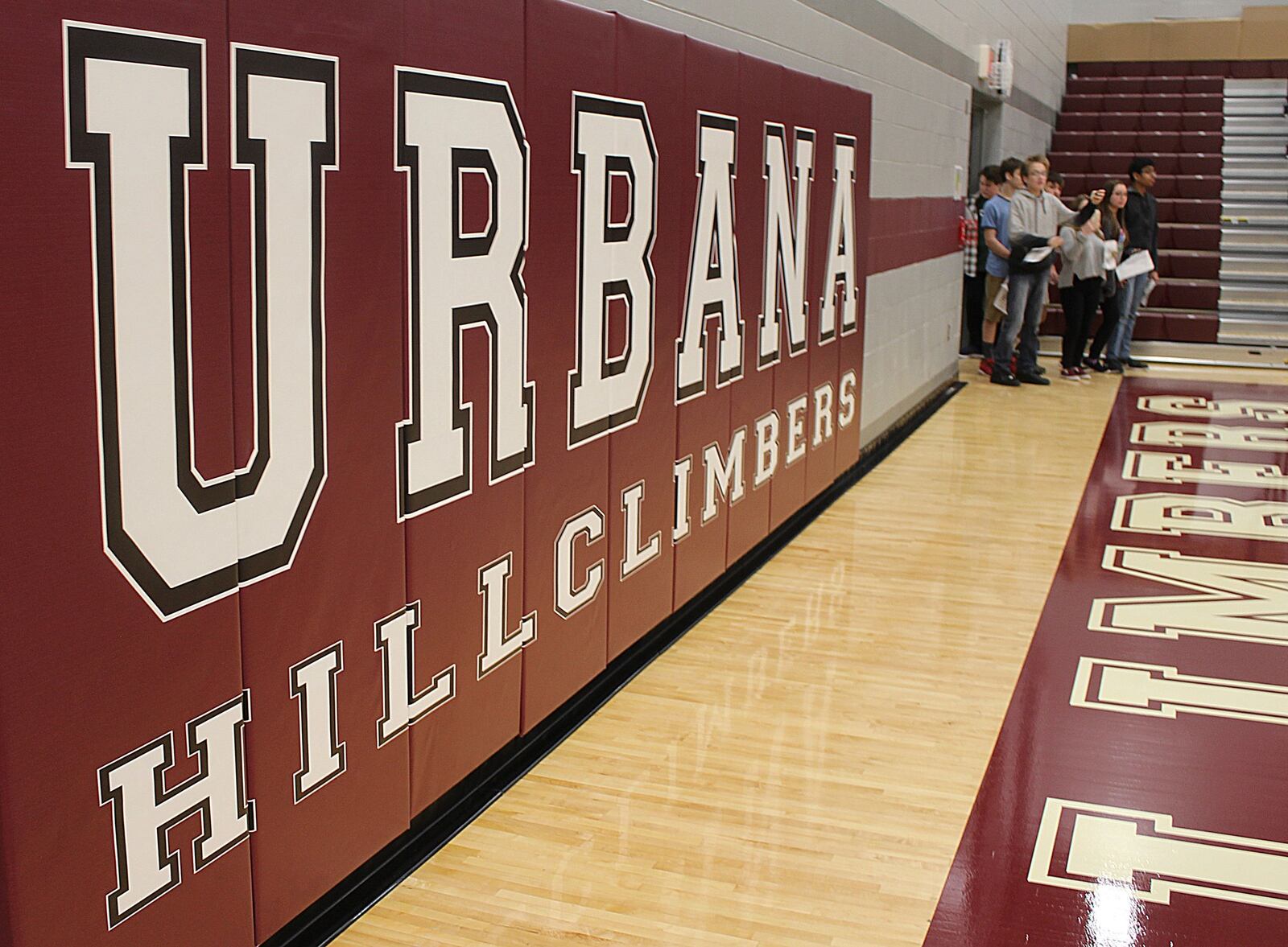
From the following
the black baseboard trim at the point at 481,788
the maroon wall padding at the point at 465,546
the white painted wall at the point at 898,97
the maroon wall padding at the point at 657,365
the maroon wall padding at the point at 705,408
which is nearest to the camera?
the black baseboard trim at the point at 481,788

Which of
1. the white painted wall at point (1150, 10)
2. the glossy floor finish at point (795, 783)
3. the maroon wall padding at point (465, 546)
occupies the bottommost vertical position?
the glossy floor finish at point (795, 783)

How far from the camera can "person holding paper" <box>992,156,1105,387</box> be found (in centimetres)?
855

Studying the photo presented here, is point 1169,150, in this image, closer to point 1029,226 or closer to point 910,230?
point 1029,226

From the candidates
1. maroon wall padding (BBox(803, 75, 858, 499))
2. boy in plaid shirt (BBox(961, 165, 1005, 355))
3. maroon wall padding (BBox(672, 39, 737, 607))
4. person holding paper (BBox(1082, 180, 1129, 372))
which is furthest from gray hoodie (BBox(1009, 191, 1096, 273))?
maroon wall padding (BBox(672, 39, 737, 607))

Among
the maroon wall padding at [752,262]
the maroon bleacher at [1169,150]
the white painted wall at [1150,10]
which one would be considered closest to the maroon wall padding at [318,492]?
the maroon wall padding at [752,262]

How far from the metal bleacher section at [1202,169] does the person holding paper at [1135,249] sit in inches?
37.3

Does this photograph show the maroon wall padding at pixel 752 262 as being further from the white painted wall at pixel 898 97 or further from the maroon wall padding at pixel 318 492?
the maroon wall padding at pixel 318 492

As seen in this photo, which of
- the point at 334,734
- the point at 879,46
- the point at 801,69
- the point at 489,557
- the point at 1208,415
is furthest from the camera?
the point at 1208,415

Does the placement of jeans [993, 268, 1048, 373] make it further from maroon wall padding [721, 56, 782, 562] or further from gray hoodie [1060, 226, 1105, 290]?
maroon wall padding [721, 56, 782, 562]

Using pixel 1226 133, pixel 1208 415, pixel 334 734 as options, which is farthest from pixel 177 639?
pixel 1226 133

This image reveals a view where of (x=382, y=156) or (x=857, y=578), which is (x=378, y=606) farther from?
(x=857, y=578)

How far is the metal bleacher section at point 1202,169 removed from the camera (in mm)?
11234

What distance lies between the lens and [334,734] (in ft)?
7.51

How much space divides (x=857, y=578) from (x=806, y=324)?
3.53 ft
